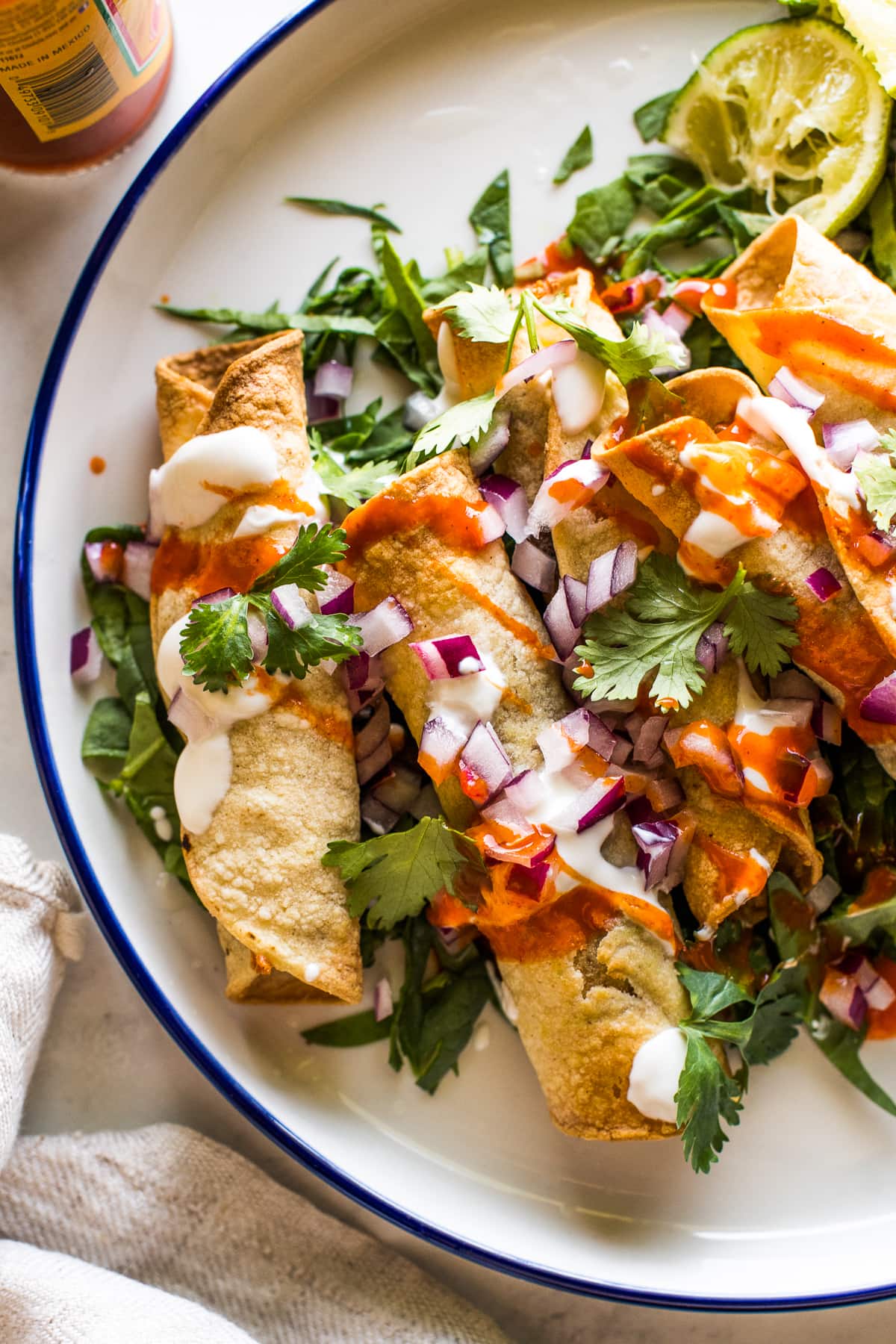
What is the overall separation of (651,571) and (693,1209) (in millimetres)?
1534

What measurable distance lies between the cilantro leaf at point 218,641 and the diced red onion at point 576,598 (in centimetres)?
67

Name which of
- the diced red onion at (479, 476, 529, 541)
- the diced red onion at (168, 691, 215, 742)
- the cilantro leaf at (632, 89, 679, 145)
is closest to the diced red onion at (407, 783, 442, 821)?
the diced red onion at (168, 691, 215, 742)

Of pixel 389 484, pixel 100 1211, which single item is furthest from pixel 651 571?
pixel 100 1211

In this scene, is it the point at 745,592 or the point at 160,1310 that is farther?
the point at 160,1310

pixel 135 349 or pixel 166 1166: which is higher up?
pixel 135 349

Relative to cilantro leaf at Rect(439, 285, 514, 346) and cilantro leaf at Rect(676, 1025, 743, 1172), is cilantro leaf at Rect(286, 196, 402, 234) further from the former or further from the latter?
cilantro leaf at Rect(676, 1025, 743, 1172)

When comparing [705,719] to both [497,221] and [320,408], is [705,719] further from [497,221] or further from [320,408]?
[497,221]

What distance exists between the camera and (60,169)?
272 cm

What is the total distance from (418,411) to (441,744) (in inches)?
32.8

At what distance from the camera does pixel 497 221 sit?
278 cm

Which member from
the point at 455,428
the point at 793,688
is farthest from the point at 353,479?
the point at 793,688

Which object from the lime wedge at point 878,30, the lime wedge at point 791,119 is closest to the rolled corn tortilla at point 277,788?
the lime wedge at point 791,119

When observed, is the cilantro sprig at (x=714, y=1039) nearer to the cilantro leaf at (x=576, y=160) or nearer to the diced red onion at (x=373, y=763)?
the diced red onion at (x=373, y=763)

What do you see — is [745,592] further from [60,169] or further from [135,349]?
[60,169]
